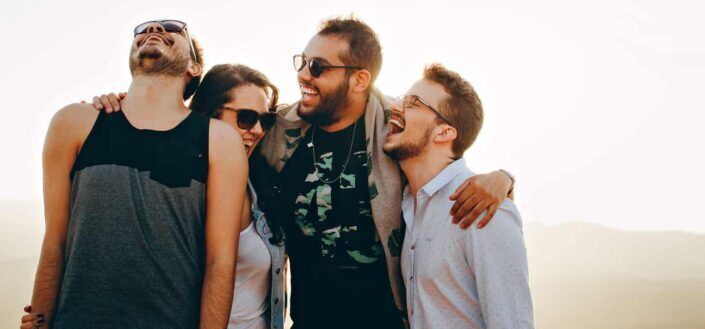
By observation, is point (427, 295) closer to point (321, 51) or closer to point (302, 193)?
point (302, 193)

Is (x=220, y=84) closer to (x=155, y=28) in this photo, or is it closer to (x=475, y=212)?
(x=155, y=28)

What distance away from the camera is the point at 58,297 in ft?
8.04

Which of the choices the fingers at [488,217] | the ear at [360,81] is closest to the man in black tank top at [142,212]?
the fingers at [488,217]

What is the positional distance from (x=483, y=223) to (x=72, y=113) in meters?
2.36

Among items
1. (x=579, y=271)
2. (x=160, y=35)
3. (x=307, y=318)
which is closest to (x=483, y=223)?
(x=307, y=318)

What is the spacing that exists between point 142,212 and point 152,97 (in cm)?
68

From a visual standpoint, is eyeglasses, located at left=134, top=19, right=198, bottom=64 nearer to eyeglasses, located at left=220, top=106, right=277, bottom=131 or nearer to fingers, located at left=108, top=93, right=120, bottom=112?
fingers, located at left=108, top=93, right=120, bottom=112

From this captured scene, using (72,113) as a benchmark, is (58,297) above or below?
below

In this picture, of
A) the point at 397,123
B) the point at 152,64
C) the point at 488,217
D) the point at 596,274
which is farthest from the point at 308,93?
the point at 596,274

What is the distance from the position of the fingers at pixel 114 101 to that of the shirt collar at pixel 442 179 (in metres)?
1.95

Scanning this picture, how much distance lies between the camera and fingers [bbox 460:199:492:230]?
267 centimetres

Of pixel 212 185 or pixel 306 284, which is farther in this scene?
pixel 306 284

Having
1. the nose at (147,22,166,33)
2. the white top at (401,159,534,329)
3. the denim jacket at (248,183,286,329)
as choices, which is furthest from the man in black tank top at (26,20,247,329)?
the white top at (401,159,534,329)

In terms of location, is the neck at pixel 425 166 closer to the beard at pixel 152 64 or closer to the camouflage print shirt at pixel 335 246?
the camouflage print shirt at pixel 335 246
